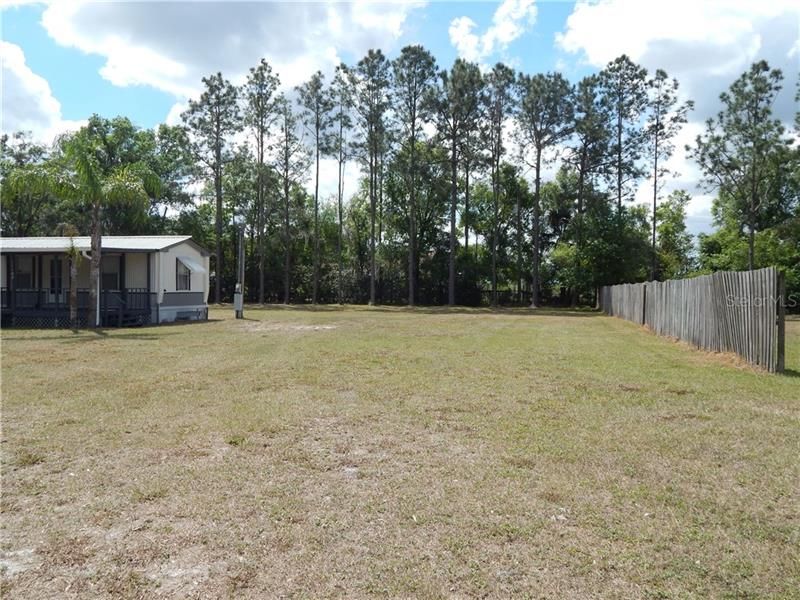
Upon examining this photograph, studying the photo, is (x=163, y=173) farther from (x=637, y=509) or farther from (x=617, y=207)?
(x=637, y=509)

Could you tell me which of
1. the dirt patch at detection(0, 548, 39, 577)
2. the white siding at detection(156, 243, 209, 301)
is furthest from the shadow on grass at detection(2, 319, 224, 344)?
the dirt patch at detection(0, 548, 39, 577)

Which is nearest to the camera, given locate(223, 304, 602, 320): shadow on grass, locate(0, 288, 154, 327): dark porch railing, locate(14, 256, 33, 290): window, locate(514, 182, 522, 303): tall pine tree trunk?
locate(0, 288, 154, 327): dark porch railing

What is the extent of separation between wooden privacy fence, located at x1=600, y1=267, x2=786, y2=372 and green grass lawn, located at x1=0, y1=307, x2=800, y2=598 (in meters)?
0.93

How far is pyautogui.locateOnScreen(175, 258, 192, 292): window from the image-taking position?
907 inches

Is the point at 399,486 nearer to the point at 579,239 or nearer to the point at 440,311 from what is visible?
the point at 440,311

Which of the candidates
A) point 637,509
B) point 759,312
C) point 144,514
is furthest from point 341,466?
point 759,312

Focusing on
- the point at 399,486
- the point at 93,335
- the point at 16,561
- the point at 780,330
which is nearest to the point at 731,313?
the point at 780,330

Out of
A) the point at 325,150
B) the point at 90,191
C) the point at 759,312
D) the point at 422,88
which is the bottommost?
the point at 759,312

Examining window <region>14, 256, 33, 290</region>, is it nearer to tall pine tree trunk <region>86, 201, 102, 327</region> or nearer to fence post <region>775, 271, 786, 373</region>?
tall pine tree trunk <region>86, 201, 102, 327</region>

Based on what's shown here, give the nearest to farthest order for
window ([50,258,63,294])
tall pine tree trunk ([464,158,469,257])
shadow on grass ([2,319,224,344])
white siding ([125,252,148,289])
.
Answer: shadow on grass ([2,319,224,344]) → white siding ([125,252,148,289]) → window ([50,258,63,294]) → tall pine tree trunk ([464,158,469,257])

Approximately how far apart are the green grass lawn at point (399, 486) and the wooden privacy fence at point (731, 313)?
0.93 m

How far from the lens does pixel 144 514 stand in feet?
12.0

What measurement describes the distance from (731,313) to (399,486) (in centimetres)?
914

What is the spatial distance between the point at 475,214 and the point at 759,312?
1526 inches
